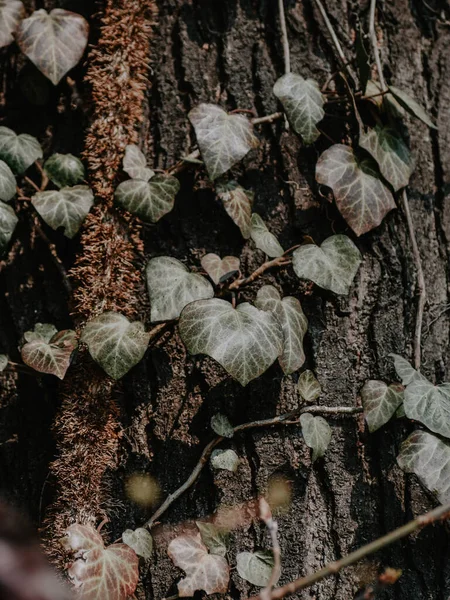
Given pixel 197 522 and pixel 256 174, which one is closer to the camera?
pixel 197 522

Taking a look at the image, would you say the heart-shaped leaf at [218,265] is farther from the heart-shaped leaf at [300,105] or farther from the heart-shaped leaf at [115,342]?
the heart-shaped leaf at [300,105]

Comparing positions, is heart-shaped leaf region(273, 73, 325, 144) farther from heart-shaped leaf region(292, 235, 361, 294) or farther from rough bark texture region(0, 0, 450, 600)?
heart-shaped leaf region(292, 235, 361, 294)

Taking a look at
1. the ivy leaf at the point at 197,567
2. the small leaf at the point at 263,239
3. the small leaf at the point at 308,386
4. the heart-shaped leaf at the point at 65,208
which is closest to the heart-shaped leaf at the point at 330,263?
the small leaf at the point at 263,239

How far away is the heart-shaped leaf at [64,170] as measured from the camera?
4.47 ft

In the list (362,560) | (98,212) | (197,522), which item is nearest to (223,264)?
(98,212)

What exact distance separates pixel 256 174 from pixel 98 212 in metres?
0.35

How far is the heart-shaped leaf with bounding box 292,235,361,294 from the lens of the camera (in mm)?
1285

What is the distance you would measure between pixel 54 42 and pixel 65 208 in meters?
0.37

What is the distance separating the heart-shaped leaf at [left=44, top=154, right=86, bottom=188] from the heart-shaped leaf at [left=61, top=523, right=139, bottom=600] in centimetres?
71

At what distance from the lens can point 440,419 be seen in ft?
3.95

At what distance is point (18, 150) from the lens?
1.36 metres

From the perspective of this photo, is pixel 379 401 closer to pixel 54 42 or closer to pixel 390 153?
pixel 390 153

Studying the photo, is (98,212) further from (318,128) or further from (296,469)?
(296,469)

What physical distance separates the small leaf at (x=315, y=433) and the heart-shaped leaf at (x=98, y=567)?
39 cm
